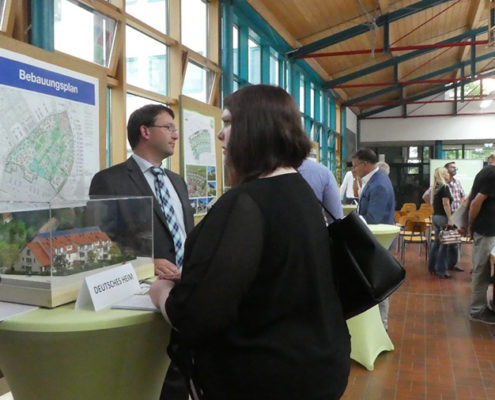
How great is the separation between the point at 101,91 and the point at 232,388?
251 centimetres

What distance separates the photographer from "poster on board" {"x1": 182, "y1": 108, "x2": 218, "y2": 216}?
4391mm

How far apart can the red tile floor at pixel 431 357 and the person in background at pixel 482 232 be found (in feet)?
0.62

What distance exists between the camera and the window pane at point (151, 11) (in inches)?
197

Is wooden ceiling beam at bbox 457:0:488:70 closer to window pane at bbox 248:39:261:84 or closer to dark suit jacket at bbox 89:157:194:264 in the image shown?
window pane at bbox 248:39:261:84

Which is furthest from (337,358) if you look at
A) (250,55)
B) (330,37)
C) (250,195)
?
(330,37)

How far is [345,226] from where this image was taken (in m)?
1.30

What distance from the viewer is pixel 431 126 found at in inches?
663

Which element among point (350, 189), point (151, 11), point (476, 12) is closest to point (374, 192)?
point (151, 11)

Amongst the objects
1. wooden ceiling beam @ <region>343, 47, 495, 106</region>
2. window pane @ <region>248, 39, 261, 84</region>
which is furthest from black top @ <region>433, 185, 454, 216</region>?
wooden ceiling beam @ <region>343, 47, 495, 106</region>

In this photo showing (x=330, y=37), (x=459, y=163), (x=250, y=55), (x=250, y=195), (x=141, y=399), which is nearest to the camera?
(x=250, y=195)

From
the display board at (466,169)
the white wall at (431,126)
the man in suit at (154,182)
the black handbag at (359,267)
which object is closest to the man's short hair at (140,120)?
the man in suit at (154,182)

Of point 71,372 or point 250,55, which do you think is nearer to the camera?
point 71,372

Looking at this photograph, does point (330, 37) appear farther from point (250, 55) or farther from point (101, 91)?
point (101, 91)

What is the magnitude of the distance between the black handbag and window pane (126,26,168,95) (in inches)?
160
